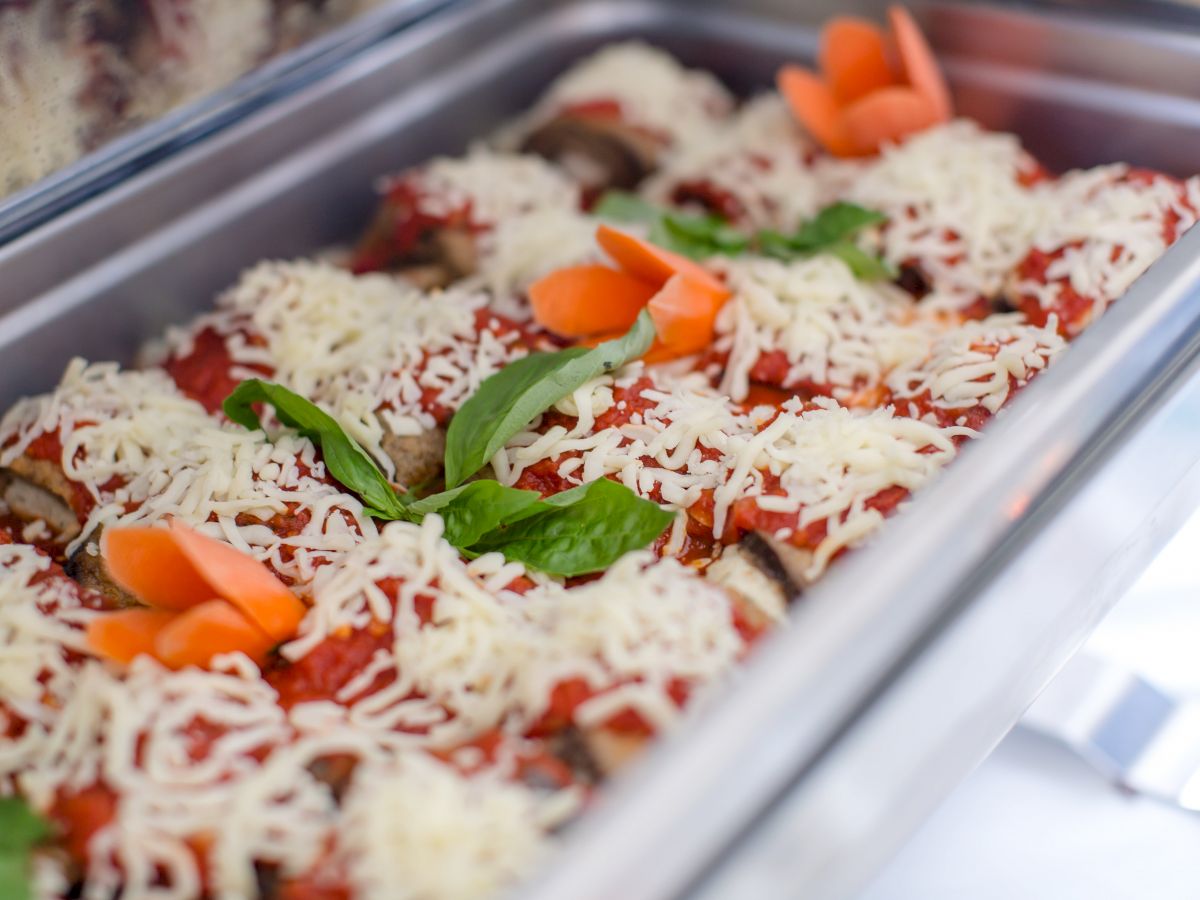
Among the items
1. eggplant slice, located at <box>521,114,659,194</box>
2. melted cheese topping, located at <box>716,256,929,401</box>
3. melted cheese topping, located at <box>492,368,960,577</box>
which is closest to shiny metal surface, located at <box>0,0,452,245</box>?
eggplant slice, located at <box>521,114,659,194</box>

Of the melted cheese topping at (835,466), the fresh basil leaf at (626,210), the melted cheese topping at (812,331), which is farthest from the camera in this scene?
the fresh basil leaf at (626,210)

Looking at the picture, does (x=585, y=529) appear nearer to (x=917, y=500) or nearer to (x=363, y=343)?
(x=917, y=500)

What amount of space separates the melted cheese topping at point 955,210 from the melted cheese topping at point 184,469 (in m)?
1.27

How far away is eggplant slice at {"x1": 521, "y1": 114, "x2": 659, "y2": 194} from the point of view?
9.48 feet

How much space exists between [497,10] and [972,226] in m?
1.45

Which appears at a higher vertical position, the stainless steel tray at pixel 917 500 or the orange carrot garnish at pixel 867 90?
the orange carrot garnish at pixel 867 90

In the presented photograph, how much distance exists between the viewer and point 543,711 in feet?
4.39

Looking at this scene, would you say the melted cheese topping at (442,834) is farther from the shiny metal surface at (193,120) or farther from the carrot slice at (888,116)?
the carrot slice at (888,116)

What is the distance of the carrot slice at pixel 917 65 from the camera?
2.63 metres

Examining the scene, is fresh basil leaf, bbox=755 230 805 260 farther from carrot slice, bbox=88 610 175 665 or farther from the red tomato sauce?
carrot slice, bbox=88 610 175 665

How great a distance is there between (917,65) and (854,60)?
0.17 meters

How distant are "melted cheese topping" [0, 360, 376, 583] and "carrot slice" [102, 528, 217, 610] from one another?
0.10 meters

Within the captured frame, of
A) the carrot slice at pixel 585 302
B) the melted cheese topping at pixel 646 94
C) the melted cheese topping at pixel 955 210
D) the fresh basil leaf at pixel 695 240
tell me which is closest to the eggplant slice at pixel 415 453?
the carrot slice at pixel 585 302

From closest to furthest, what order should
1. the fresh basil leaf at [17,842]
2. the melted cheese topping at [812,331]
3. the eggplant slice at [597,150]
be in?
the fresh basil leaf at [17,842]
the melted cheese topping at [812,331]
the eggplant slice at [597,150]
